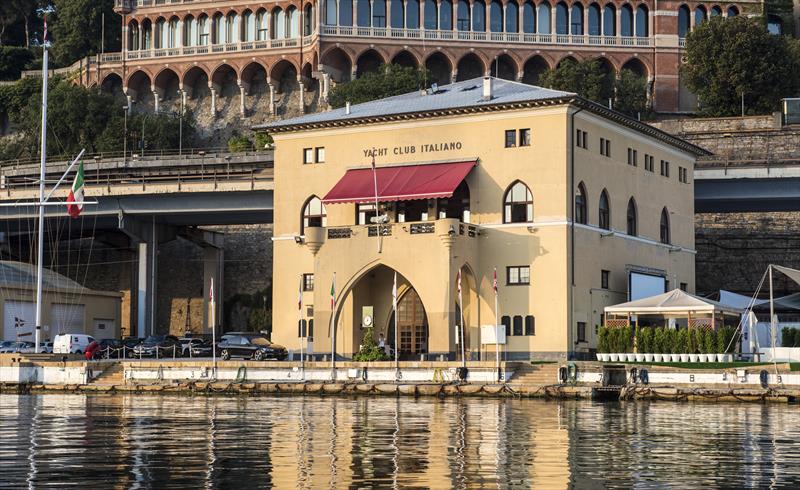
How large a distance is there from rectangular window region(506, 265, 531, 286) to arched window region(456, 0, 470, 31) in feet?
213

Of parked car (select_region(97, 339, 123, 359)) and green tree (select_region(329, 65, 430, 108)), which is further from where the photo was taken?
green tree (select_region(329, 65, 430, 108))

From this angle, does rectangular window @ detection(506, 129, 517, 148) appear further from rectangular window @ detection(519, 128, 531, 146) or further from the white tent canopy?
the white tent canopy

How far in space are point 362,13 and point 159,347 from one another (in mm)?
56575

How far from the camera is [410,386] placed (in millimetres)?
57594

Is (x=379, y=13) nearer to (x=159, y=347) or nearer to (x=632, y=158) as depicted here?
(x=159, y=347)

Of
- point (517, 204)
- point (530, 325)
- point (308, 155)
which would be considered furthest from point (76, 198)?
point (530, 325)

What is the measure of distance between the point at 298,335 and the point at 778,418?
35.4 metres

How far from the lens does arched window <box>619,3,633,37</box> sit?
428 ft

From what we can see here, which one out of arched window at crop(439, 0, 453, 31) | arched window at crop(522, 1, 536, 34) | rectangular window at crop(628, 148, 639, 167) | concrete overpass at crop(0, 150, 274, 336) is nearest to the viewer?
rectangular window at crop(628, 148, 639, 167)

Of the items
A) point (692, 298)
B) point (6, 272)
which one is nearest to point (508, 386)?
point (692, 298)

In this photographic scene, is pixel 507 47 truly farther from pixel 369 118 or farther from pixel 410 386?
pixel 410 386

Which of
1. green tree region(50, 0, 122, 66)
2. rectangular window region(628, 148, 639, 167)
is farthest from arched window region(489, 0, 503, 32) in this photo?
rectangular window region(628, 148, 639, 167)

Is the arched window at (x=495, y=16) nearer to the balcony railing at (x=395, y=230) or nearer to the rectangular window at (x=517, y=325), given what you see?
the balcony railing at (x=395, y=230)

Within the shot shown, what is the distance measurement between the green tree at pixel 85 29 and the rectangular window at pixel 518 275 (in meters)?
91.3
